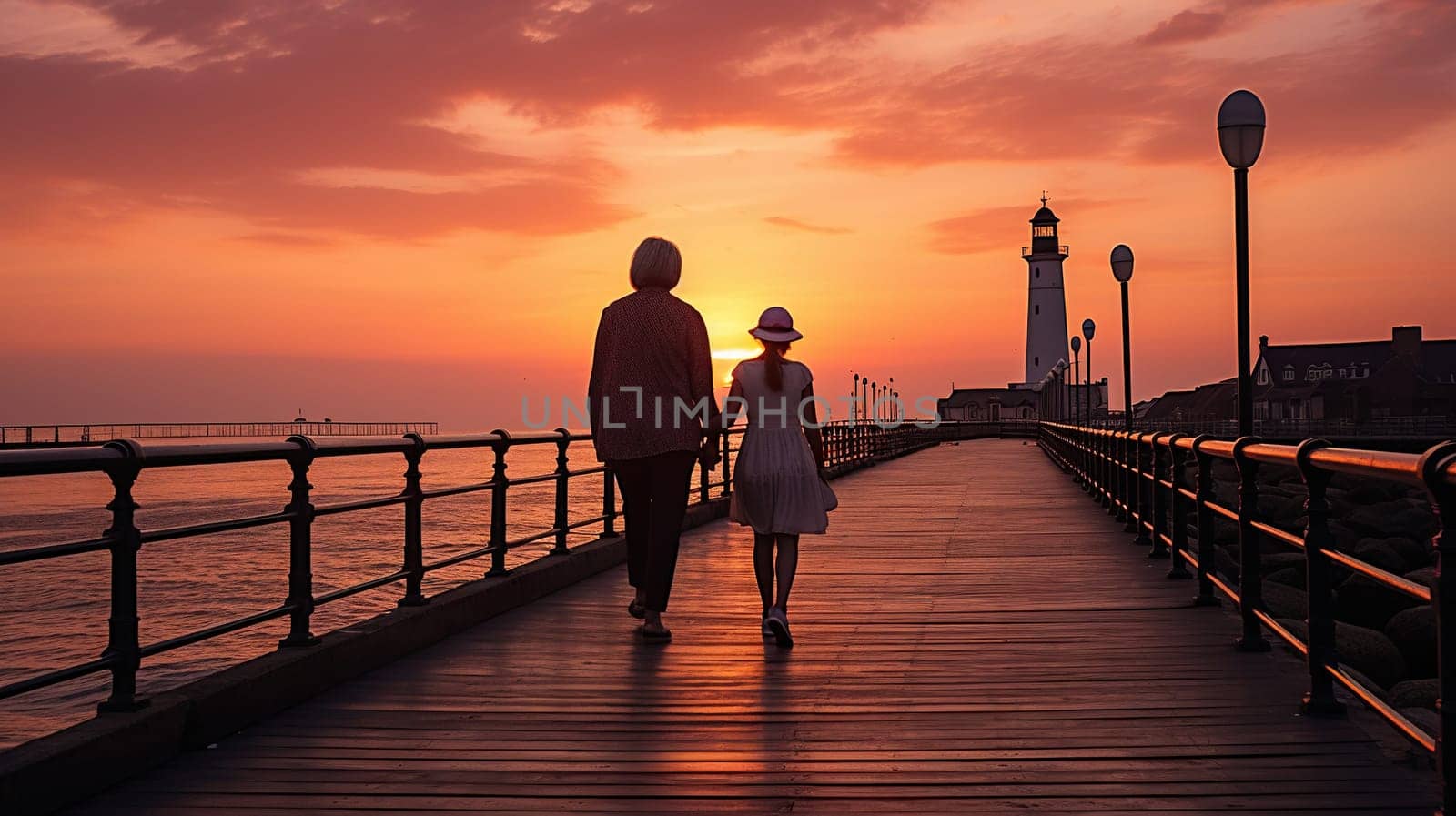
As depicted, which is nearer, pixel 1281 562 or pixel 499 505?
pixel 499 505

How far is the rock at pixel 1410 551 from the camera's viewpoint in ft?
63.5

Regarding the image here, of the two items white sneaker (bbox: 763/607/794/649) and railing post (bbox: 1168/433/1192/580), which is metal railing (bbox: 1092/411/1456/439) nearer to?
railing post (bbox: 1168/433/1192/580)

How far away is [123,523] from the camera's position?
4582 millimetres

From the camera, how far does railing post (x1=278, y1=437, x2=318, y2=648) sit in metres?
5.88

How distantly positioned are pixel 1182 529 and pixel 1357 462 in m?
5.90

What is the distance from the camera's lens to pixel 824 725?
5289mm

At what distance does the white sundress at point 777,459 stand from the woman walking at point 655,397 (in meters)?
0.24

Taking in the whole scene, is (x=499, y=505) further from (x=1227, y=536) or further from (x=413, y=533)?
(x=1227, y=536)

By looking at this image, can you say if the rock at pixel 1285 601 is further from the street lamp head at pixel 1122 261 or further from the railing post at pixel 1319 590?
the street lamp head at pixel 1122 261

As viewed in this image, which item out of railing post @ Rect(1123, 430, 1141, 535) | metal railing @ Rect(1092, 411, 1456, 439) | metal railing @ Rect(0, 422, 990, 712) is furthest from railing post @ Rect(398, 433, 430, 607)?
metal railing @ Rect(1092, 411, 1456, 439)

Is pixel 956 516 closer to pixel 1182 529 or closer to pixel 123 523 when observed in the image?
pixel 1182 529

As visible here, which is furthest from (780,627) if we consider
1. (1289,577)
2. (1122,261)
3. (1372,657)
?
(1122,261)

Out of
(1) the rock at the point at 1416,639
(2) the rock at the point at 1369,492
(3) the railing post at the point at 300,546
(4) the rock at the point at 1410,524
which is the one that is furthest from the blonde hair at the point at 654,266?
(2) the rock at the point at 1369,492

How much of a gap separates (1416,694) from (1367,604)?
4.63 m
